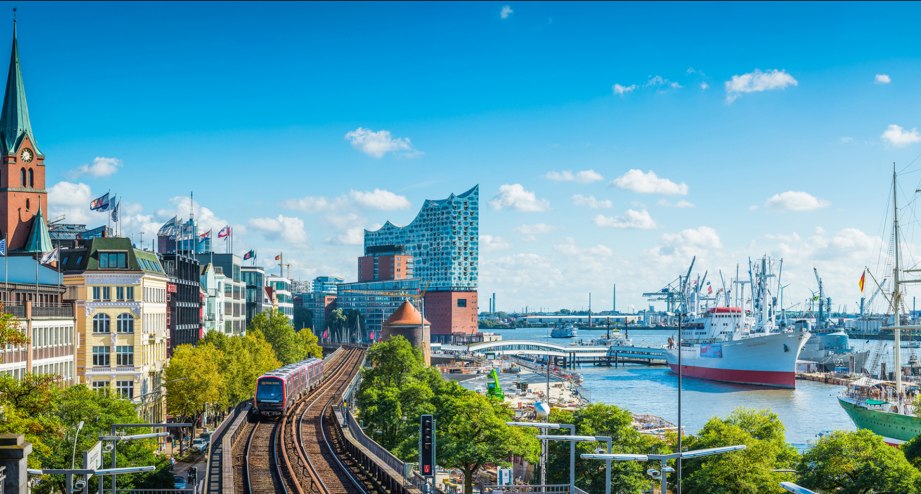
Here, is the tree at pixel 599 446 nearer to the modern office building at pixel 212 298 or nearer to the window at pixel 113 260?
the window at pixel 113 260

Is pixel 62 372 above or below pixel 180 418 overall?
above

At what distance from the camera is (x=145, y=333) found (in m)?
68.2

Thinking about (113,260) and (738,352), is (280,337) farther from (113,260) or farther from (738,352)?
(738,352)

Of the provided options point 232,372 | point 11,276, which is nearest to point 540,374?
point 232,372

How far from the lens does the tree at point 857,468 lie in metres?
39.8

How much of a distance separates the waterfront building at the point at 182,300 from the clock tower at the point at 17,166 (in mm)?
11675

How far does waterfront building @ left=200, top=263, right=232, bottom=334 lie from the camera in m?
97.1

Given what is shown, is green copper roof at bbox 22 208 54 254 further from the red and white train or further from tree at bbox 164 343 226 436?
the red and white train

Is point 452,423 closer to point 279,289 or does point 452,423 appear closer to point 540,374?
point 279,289

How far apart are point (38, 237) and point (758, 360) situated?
115 m

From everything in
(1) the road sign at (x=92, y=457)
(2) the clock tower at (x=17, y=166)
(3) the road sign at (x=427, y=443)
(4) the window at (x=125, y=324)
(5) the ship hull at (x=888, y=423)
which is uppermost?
(2) the clock tower at (x=17, y=166)

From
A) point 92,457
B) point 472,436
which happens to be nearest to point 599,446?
point 472,436

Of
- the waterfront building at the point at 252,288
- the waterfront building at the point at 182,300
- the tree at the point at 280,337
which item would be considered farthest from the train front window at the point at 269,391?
the waterfront building at the point at 252,288

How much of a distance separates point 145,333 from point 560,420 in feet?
106
